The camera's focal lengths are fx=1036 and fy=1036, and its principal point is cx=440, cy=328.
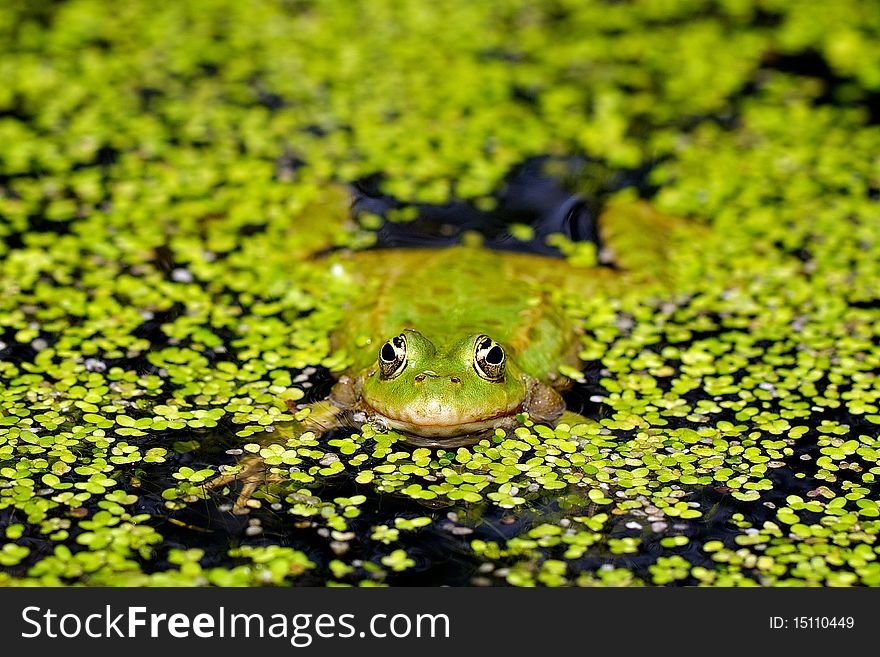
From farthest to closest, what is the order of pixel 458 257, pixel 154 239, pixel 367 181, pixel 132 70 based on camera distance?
1. pixel 132 70
2. pixel 367 181
3. pixel 154 239
4. pixel 458 257

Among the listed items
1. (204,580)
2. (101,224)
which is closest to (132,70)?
(101,224)

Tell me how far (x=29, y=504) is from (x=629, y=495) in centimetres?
180

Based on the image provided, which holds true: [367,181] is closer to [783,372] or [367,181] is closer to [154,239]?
[154,239]

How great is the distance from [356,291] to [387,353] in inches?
36.3

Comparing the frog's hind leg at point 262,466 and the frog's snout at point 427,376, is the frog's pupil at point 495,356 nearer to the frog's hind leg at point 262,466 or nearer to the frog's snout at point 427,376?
the frog's snout at point 427,376

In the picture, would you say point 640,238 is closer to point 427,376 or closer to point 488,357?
point 488,357

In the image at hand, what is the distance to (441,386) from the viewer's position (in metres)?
3.27

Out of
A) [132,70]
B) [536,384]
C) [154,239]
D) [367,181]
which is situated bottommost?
[536,384]

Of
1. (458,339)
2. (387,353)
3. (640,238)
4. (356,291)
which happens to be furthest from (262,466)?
(640,238)

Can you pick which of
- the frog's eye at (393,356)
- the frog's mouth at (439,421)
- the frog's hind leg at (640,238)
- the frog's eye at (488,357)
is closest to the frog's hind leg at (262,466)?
the frog's mouth at (439,421)

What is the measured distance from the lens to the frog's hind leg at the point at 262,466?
3.19 m

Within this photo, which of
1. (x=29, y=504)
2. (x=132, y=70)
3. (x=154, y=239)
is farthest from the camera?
(x=132, y=70)

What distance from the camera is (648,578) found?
2.92 metres

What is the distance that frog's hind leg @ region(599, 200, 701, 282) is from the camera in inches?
176
